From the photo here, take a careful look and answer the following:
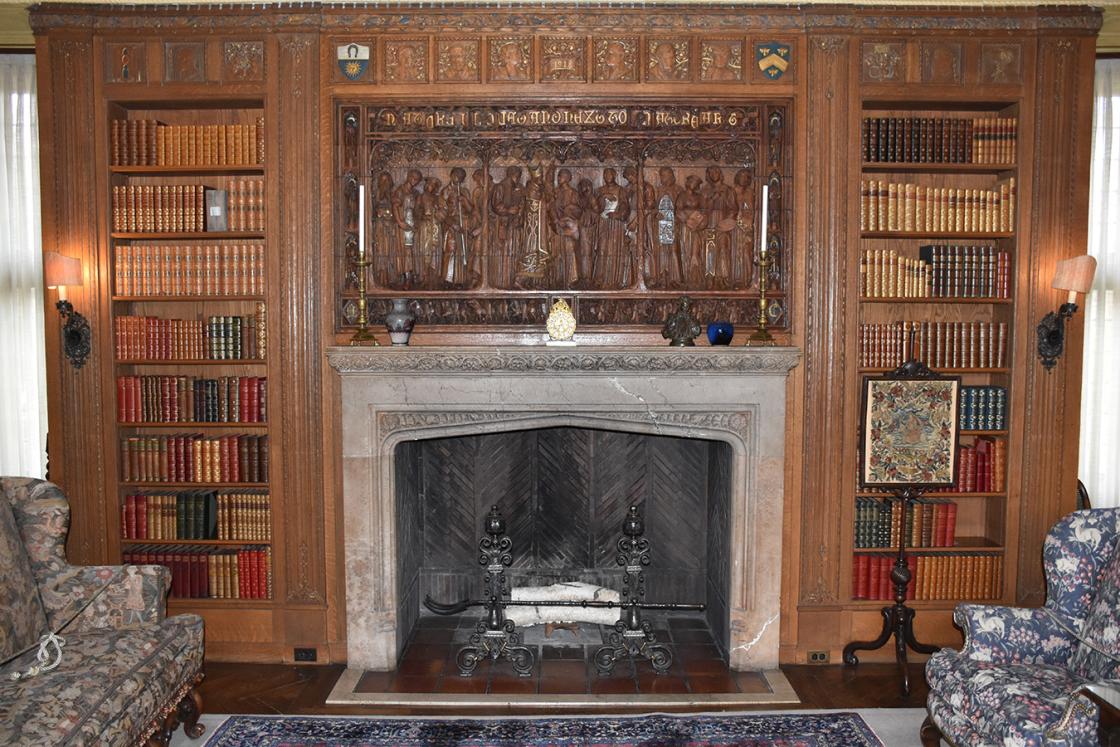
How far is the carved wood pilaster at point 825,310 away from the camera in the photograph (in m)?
3.89

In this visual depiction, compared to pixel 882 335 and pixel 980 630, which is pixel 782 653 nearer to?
pixel 980 630

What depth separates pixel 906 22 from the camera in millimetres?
3865

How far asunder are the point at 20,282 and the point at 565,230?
134 inches

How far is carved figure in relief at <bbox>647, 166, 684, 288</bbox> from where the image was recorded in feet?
13.4

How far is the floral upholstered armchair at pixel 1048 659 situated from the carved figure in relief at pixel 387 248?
305cm

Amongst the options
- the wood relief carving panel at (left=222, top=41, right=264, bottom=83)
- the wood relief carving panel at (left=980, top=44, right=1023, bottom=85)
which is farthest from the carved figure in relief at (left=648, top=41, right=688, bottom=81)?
the wood relief carving panel at (left=222, top=41, right=264, bottom=83)

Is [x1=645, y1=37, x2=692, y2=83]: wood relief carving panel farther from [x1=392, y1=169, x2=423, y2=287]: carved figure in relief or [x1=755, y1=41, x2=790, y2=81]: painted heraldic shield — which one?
[x1=392, y1=169, x2=423, y2=287]: carved figure in relief

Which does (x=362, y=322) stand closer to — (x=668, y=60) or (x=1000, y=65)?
(x=668, y=60)

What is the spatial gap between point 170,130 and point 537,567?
313cm

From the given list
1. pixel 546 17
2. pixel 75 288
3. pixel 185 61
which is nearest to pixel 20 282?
pixel 75 288

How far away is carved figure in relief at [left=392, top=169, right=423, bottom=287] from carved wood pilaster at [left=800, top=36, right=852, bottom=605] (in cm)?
203

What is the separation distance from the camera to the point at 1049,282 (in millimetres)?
3959

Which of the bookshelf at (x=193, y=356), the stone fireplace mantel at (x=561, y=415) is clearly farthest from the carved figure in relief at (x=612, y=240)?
the bookshelf at (x=193, y=356)

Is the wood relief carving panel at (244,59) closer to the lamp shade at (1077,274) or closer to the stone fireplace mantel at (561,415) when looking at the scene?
the stone fireplace mantel at (561,415)
